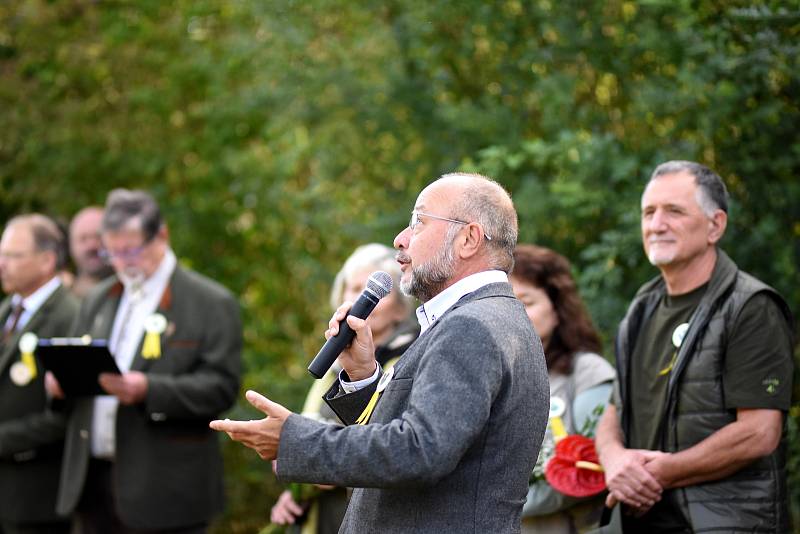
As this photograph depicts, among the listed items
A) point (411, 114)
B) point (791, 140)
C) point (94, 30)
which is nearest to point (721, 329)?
point (791, 140)

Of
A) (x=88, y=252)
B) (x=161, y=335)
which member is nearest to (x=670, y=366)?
(x=161, y=335)

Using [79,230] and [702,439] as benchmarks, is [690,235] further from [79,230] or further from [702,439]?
[79,230]

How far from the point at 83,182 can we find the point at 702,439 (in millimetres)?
7321

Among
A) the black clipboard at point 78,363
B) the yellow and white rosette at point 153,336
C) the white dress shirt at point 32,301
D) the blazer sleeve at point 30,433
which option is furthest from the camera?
the white dress shirt at point 32,301

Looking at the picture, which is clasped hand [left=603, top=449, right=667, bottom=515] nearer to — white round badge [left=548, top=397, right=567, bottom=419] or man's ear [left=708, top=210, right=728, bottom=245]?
white round badge [left=548, top=397, right=567, bottom=419]

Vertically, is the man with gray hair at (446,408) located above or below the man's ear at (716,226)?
below

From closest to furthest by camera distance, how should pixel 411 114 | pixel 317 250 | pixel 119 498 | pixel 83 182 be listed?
1. pixel 119 498
2. pixel 411 114
3. pixel 317 250
4. pixel 83 182

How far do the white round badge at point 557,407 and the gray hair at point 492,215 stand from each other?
1418 millimetres

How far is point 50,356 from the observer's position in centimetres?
536

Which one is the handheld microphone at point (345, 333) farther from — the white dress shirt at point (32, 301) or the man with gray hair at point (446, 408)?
the white dress shirt at point (32, 301)

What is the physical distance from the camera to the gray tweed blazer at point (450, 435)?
9.04ft

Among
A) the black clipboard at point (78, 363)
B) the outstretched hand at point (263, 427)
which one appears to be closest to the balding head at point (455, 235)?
the outstretched hand at point (263, 427)

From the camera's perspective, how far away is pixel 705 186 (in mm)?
4121

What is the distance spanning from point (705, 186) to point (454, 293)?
1.49 meters
